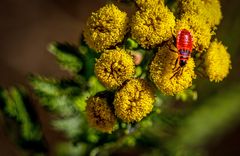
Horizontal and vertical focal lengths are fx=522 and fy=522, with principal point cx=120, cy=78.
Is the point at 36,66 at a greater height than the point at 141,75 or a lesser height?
lesser

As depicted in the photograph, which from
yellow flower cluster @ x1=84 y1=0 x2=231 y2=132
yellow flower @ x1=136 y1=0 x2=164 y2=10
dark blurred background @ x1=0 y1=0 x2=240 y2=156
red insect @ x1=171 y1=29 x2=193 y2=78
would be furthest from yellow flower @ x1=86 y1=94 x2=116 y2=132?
dark blurred background @ x1=0 y1=0 x2=240 y2=156

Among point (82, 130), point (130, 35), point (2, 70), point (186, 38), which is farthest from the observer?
point (2, 70)

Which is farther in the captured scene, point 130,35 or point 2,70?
point 2,70

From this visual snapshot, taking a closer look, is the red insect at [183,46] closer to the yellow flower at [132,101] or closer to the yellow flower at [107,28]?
the yellow flower at [132,101]

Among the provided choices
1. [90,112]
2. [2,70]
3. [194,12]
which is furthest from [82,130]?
[2,70]

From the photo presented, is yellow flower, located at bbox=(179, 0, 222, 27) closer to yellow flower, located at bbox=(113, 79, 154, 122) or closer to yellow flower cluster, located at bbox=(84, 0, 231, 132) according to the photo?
yellow flower cluster, located at bbox=(84, 0, 231, 132)

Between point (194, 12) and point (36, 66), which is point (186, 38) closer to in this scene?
point (194, 12)

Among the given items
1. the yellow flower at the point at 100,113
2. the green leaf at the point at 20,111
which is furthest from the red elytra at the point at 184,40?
the green leaf at the point at 20,111
